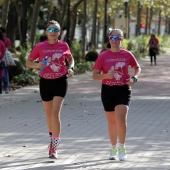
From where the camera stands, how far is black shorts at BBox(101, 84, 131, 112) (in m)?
8.48

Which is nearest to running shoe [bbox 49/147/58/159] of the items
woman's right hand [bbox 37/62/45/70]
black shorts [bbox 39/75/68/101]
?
black shorts [bbox 39/75/68/101]

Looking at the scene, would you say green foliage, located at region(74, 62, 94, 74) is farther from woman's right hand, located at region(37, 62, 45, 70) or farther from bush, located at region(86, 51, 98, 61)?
woman's right hand, located at region(37, 62, 45, 70)

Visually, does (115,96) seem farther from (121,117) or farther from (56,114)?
(56,114)

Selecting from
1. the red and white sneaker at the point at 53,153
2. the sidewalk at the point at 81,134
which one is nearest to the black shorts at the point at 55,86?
the red and white sneaker at the point at 53,153

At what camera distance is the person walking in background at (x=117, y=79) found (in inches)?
330

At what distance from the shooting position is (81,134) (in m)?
11.2

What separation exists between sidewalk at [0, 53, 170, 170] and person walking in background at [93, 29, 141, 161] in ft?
1.84

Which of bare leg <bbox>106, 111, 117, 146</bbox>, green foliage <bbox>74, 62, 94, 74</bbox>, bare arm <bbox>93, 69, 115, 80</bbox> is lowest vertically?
green foliage <bbox>74, 62, 94, 74</bbox>

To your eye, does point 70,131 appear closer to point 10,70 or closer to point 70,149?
point 70,149

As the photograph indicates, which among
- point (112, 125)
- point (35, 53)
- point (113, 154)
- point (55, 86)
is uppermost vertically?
point (35, 53)

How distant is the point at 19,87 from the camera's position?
66.7 feet

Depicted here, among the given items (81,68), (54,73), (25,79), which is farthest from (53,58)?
(81,68)

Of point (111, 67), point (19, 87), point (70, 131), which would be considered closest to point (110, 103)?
point (111, 67)

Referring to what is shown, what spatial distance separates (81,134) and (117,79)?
2947mm
